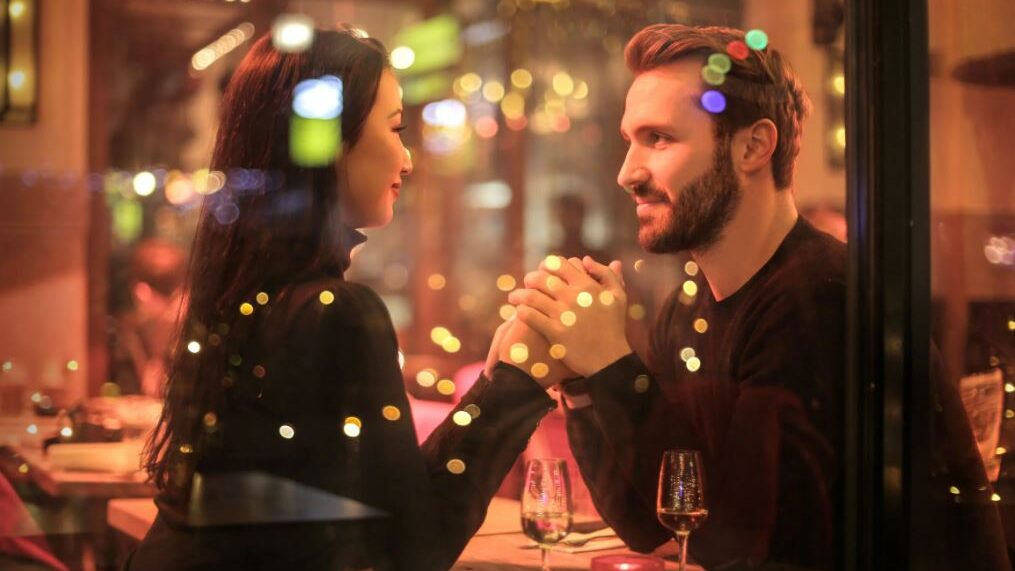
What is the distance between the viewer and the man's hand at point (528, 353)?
6.76ft

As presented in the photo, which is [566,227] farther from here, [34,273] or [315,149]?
[34,273]

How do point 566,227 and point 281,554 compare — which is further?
point 566,227

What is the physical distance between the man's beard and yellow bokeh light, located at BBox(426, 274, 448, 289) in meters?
0.46

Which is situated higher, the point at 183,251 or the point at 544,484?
the point at 183,251

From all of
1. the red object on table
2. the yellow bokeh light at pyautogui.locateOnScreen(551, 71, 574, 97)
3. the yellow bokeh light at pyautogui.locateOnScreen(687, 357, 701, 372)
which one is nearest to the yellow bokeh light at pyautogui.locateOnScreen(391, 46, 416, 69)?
the yellow bokeh light at pyautogui.locateOnScreen(551, 71, 574, 97)

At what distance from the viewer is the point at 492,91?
6.68ft

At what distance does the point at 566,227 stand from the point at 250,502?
0.75 m

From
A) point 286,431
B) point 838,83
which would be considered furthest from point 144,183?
point 838,83

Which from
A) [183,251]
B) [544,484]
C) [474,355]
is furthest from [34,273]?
[544,484]

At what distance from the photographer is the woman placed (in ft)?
5.87

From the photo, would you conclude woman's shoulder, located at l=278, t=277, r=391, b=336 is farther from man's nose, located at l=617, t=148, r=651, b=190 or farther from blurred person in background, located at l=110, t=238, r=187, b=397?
man's nose, located at l=617, t=148, r=651, b=190

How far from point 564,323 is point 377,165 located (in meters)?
0.48

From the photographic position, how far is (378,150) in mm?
1896

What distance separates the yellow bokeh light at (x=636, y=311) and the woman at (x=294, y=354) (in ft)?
1.53
